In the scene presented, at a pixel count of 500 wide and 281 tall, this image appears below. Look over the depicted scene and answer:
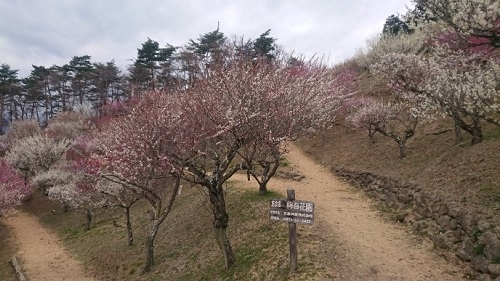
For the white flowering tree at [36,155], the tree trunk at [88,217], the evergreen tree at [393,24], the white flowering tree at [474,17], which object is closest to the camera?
the white flowering tree at [474,17]

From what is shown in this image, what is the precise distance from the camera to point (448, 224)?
1071 centimetres

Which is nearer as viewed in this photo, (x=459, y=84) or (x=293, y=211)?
(x=293, y=211)

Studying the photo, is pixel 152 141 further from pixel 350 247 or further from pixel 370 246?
pixel 370 246

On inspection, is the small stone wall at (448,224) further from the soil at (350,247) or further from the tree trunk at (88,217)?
the tree trunk at (88,217)

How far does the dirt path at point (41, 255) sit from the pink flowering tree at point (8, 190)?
81.1 inches

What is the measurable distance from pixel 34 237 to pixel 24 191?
604cm

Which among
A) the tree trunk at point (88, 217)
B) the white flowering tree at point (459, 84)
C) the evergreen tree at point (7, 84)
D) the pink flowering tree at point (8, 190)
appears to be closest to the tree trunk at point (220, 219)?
the white flowering tree at point (459, 84)

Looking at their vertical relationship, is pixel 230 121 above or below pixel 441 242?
above

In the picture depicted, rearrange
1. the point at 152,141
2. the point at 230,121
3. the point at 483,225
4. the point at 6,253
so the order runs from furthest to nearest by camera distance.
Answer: the point at 6,253, the point at 152,141, the point at 230,121, the point at 483,225

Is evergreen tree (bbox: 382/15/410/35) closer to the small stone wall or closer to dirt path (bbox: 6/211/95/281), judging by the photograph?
the small stone wall

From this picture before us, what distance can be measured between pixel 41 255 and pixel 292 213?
18.4m

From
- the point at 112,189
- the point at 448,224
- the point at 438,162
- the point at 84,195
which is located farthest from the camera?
the point at 84,195

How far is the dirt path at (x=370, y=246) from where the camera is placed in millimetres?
9102

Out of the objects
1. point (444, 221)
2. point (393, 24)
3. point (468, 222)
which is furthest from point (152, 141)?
point (393, 24)
